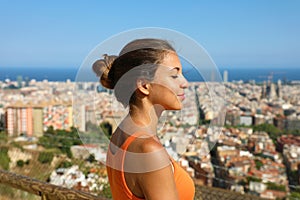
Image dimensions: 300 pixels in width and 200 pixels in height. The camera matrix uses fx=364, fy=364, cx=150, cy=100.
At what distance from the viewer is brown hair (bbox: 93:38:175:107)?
613 mm

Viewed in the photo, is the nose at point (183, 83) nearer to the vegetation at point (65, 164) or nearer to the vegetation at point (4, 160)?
the vegetation at point (4, 160)

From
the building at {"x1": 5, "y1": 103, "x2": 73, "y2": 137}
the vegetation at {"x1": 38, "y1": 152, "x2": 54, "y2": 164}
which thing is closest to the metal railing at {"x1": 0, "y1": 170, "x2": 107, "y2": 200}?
the vegetation at {"x1": 38, "y1": 152, "x2": 54, "y2": 164}

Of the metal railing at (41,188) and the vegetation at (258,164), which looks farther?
the vegetation at (258,164)

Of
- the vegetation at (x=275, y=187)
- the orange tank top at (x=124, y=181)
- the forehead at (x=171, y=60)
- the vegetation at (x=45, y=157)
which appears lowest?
the vegetation at (x=275, y=187)

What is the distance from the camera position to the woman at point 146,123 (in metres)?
0.55

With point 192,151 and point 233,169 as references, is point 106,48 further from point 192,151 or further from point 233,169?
point 233,169

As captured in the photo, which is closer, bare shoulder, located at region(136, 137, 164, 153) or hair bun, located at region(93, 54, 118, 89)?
bare shoulder, located at region(136, 137, 164, 153)

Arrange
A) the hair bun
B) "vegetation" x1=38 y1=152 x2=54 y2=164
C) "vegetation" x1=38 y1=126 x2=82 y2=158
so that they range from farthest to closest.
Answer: "vegetation" x1=38 y1=152 x2=54 y2=164, "vegetation" x1=38 y1=126 x2=82 y2=158, the hair bun

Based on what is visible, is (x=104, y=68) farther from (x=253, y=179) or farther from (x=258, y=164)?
(x=258, y=164)

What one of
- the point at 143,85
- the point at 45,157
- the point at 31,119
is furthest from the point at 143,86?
the point at 31,119

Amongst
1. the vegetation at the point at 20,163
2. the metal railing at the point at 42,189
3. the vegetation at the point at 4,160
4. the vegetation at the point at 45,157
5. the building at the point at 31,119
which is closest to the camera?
the metal railing at the point at 42,189

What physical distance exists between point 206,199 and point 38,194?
1.60 m

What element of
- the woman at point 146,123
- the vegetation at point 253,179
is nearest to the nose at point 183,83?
the woman at point 146,123

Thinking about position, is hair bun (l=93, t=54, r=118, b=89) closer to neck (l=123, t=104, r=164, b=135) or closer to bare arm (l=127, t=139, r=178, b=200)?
neck (l=123, t=104, r=164, b=135)
